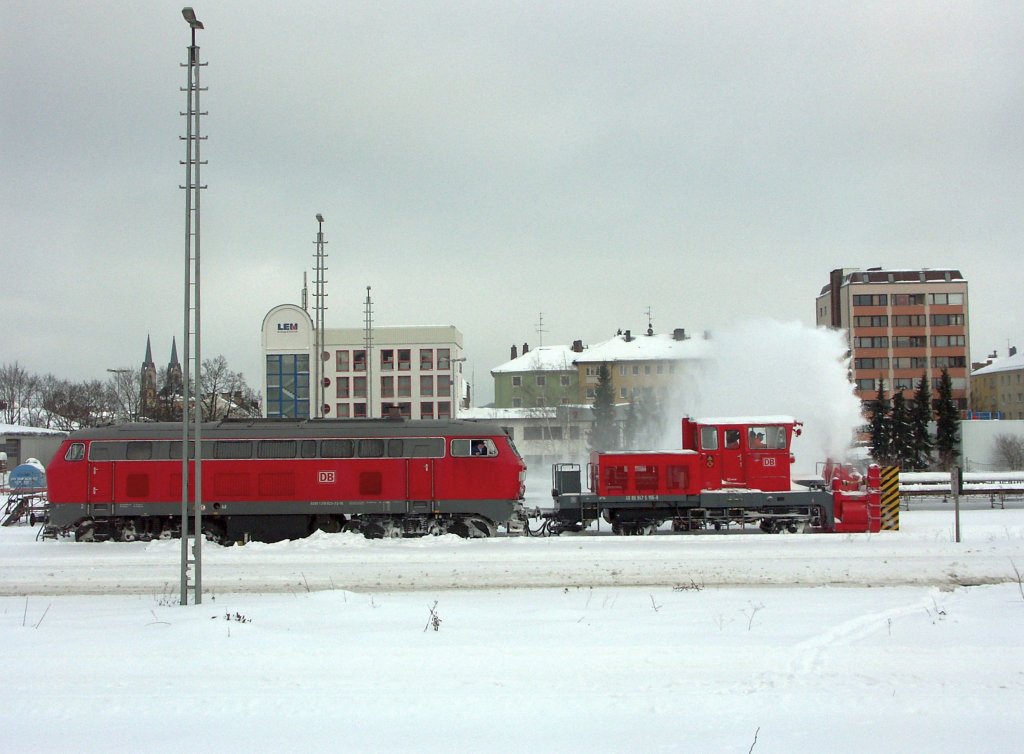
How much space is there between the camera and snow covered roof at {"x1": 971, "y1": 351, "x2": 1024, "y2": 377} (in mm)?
96287

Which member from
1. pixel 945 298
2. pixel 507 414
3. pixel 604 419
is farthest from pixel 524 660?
pixel 945 298

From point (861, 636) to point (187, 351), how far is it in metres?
10.4

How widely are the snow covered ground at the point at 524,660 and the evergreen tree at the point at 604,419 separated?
53807 mm

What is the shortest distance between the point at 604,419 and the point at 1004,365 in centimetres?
5520

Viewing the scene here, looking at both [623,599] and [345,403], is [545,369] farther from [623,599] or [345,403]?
[623,599]

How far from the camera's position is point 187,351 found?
13312 millimetres

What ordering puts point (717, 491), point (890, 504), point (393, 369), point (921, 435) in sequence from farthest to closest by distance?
point (393, 369) → point (921, 435) → point (890, 504) → point (717, 491)

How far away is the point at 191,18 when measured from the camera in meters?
12.6

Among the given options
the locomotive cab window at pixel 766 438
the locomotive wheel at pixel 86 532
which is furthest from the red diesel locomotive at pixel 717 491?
the locomotive wheel at pixel 86 532

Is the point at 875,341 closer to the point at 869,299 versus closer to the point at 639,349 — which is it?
the point at 869,299

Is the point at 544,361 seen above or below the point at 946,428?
above

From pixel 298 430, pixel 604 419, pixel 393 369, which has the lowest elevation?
pixel 298 430

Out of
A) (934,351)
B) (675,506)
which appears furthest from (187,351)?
(934,351)

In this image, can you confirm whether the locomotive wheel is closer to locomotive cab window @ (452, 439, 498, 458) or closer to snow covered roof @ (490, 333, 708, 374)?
locomotive cab window @ (452, 439, 498, 458)
